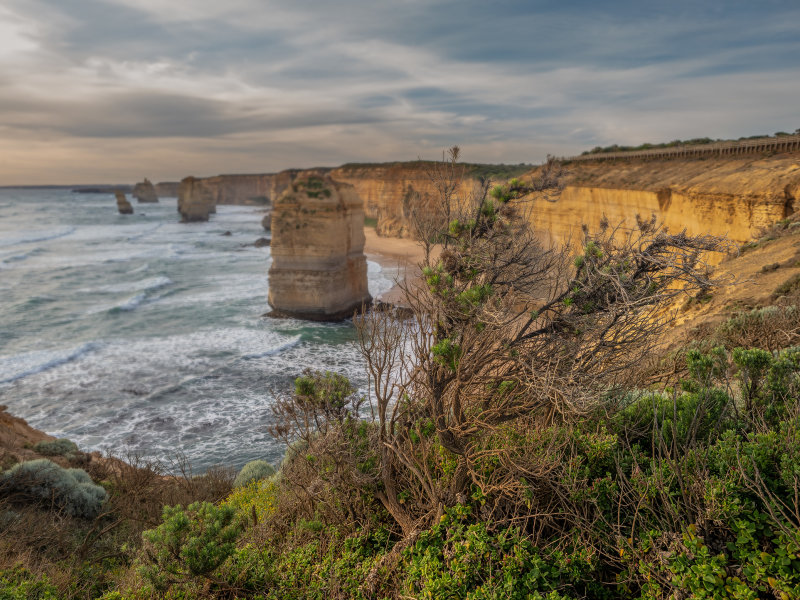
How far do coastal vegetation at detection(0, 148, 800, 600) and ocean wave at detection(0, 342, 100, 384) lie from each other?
15.1 meters

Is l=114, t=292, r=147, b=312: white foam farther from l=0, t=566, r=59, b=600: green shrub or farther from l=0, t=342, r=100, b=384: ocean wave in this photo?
l=0, t=566, r=59, b=600: green shrub

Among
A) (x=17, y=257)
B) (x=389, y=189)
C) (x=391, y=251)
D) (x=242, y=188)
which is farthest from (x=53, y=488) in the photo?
(x=242, y=188)

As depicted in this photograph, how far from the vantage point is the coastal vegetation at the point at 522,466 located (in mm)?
4137

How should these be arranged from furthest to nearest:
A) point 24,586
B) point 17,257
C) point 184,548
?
point 17,257, point 24,586, point 184,548

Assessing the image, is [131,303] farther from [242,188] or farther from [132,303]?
[242,188]

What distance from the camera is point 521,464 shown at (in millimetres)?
4969

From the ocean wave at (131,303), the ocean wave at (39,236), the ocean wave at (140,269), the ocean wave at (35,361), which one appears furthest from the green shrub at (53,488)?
the ocean wave at (39,236)

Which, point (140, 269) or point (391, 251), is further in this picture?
point (391, 251)

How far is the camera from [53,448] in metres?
11.4

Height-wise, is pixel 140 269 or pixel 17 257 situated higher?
pixel 17 257

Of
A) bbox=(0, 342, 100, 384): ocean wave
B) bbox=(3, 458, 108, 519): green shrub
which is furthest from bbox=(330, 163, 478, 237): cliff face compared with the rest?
bbox=(3, 458, 108, 519): green shrub

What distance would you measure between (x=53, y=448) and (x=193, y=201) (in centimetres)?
7814

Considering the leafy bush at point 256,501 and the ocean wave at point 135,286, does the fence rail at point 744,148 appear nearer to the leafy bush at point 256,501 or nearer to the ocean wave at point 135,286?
the leafy bush at point 256,501

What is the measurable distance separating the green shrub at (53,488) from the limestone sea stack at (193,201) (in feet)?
261
